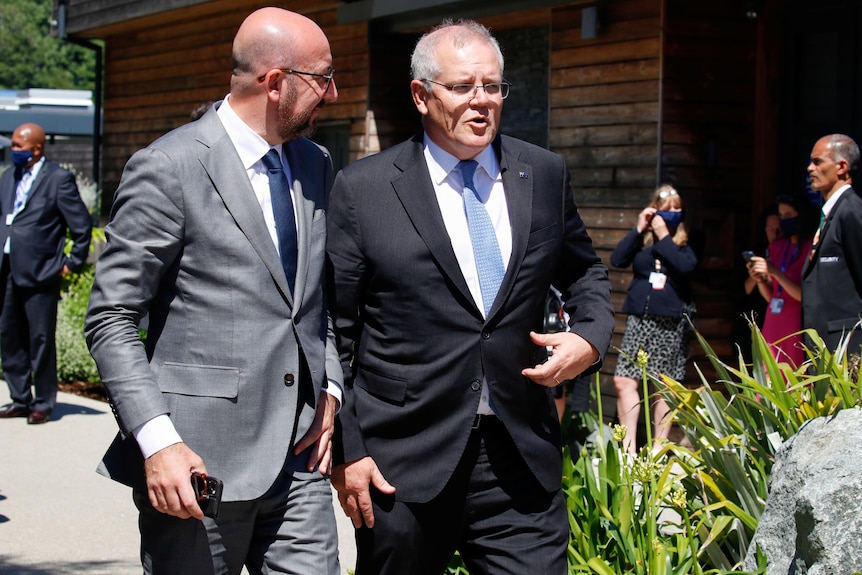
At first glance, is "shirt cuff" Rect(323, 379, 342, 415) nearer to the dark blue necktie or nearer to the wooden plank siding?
the dark blue necktie

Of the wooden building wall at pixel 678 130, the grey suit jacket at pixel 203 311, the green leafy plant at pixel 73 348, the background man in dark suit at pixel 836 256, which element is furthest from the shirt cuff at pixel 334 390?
the green leafy plant at pixel 73 348

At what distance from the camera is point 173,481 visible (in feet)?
8.88

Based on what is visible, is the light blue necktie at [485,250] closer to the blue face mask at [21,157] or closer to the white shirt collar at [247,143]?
the white shirt collar at [247,143]

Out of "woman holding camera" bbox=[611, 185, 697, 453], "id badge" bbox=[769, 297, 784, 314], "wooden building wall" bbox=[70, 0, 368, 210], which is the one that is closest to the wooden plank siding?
"woman holding camera" bbox=[611, 185, 697, 453]

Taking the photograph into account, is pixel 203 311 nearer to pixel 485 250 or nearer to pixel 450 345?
pixel 450 345

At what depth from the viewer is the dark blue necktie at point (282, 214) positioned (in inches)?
119

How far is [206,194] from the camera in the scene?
9.59ft

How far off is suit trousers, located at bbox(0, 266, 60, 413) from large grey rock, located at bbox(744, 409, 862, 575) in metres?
6.39

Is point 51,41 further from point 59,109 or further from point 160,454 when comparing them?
point 160,454

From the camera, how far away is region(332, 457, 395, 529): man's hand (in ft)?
10.3

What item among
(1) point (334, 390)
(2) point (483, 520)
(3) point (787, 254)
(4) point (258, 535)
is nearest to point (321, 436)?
(1) point (334, 390)

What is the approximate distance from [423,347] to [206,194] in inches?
27.4

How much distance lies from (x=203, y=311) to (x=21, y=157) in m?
6.77

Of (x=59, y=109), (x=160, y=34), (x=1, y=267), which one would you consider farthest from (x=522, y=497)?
(x=59, y=109)
